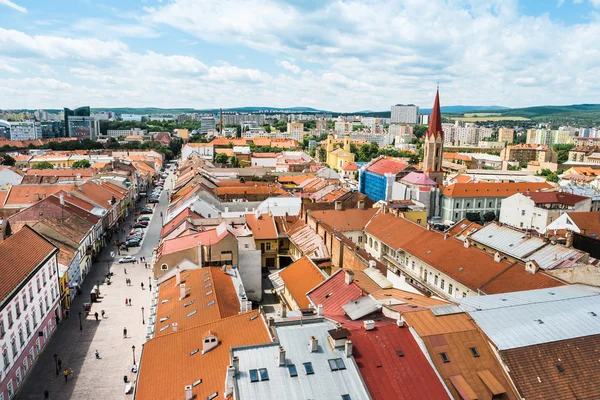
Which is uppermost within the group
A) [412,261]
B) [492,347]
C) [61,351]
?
[492,347]

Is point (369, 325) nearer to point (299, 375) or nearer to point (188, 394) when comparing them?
point (299, 375)

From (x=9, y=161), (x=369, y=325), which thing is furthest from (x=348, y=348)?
(x=9, y=161)

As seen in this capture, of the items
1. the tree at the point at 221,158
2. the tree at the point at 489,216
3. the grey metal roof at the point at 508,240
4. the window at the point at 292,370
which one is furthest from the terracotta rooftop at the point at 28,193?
the tree at the point at 221,158

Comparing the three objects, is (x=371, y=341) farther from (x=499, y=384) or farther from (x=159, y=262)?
(x=159, y=262)

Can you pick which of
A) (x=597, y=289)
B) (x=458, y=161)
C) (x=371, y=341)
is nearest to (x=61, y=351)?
(x=371, y=341)

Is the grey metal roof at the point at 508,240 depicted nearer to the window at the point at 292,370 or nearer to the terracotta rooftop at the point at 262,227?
the terracotta rooftop at the point at 262,227

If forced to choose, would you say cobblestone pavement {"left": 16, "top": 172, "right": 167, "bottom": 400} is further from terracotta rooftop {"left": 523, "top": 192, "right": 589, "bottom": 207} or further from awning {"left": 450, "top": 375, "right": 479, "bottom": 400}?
terracotta rooftop {"left": 523, "top": 192, "right": 589, "bottom": 207}
